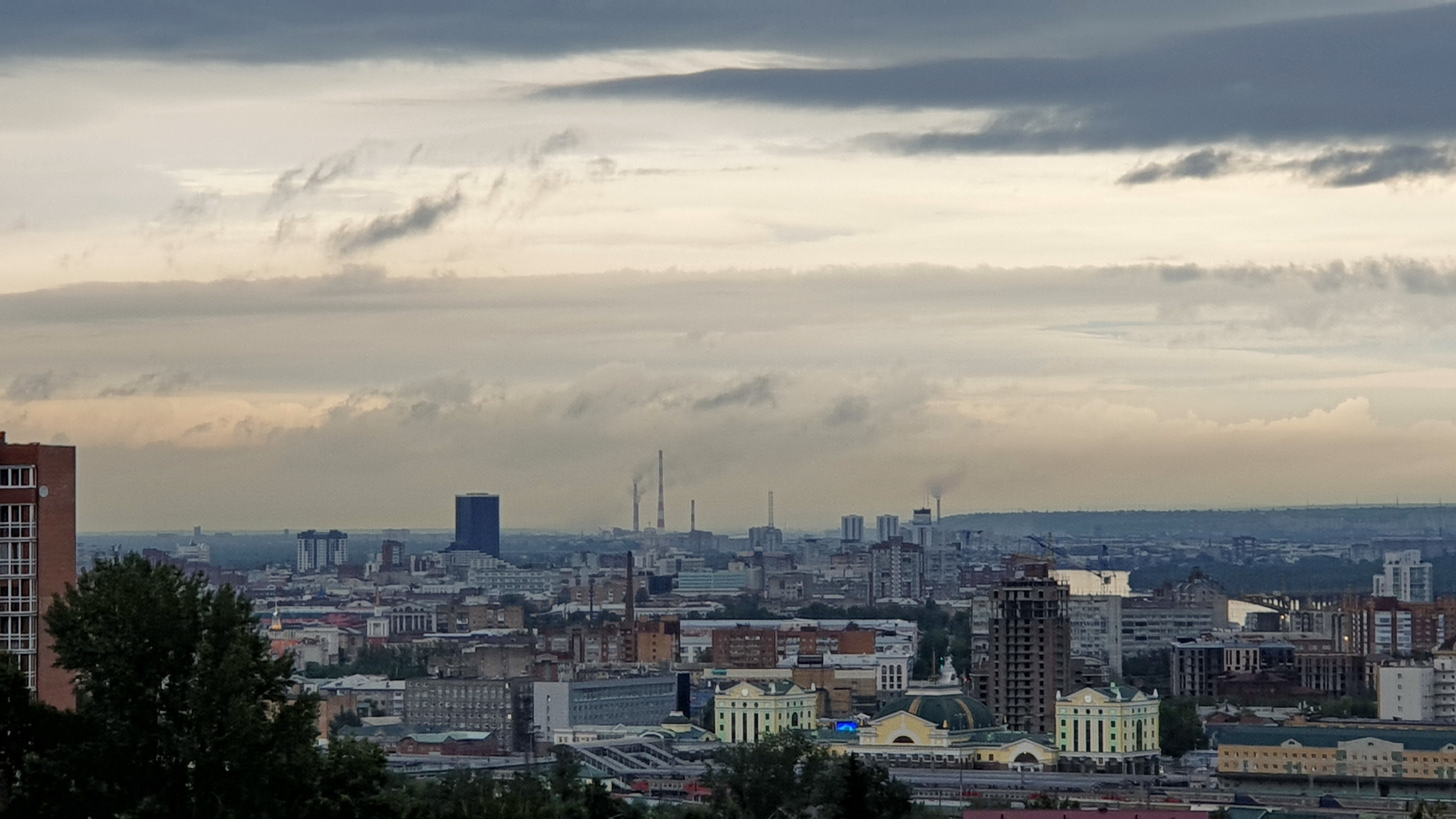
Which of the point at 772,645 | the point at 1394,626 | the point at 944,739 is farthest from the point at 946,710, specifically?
the point at 1394,626

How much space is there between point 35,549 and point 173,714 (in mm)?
12183

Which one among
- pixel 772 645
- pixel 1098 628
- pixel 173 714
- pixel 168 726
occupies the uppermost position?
pixel 173 714

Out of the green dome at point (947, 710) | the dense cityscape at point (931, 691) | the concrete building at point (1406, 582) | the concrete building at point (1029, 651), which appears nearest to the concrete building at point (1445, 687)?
the dense cityscape at point (931, 691)

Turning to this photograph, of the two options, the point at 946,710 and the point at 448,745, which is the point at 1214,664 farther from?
the point at 448,745

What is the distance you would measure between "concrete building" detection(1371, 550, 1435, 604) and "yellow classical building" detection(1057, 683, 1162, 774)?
290 ft

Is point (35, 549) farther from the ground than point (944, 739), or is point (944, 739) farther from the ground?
point (35, 549)

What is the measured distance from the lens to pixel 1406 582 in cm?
18638

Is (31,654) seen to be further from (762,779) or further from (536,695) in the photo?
(536,695)

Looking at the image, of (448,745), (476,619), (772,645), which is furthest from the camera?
(476,619)

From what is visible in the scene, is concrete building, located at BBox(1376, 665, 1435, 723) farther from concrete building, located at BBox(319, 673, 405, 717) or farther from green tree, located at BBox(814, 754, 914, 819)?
green tree, located at BBox(814, 754, 914, 819)

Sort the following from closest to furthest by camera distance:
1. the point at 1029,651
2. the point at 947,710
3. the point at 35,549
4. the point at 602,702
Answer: the point at 35,549 < the point at 947,710 < the point at 1029,651 < the point at 602,702

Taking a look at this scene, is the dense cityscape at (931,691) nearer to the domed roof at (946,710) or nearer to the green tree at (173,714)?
the domed roof at (946,710)

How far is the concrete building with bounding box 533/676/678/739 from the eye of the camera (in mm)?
113875

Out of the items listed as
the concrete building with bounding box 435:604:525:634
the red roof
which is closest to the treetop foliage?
the red roof
